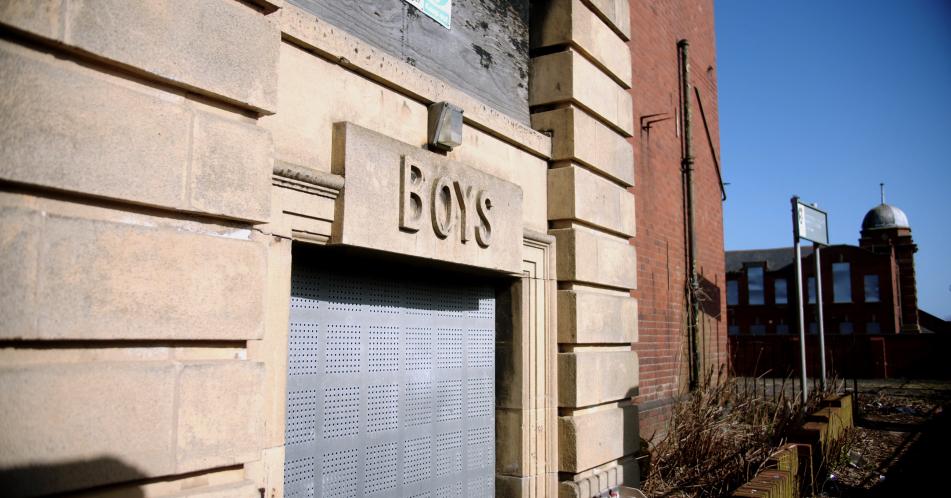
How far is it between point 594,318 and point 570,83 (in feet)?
6.48

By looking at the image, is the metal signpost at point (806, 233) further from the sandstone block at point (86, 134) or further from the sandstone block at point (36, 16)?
the sandstone block at point (36, 16)

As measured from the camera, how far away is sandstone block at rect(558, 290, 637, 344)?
17.7ft

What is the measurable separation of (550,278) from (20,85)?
3943 mm

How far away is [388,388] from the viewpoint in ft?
13.8

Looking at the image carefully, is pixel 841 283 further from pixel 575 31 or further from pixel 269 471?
pixel 269 471

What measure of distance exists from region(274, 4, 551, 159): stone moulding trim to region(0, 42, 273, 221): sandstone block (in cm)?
75

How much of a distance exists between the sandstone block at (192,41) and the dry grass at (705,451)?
5171 millimetres

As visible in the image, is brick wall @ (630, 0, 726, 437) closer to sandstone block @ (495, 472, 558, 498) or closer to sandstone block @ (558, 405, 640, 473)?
sandstone block @ (558, 405, 640, 473)

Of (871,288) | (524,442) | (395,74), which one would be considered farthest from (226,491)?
(871,288)

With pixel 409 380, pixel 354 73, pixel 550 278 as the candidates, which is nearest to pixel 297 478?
pixel 409 380

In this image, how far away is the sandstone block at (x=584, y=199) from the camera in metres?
5.50

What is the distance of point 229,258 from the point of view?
276 cm

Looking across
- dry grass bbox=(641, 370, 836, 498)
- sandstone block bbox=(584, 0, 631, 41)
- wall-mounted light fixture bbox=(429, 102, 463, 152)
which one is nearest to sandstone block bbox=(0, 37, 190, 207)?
wall-mounted light fixture bbox=(429, 102, 463, 152)

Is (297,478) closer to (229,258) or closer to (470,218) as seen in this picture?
(229,258)
